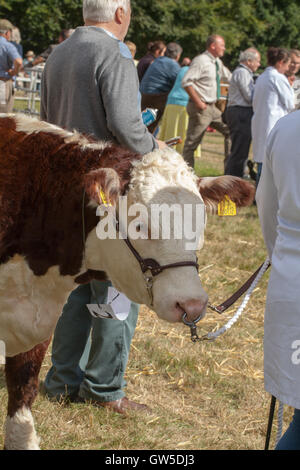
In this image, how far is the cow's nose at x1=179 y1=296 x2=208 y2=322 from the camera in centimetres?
222

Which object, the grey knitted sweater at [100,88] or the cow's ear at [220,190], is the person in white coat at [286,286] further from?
the grey knitted sweater at [100,88]

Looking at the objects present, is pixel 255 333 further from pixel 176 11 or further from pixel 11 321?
pixel 176 11

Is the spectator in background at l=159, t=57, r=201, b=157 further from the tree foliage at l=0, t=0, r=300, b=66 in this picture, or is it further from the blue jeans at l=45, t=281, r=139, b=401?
the tree foliage at l=0, t=0, r=300, b=66

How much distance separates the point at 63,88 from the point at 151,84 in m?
6.82

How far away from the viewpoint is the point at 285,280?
2121 mm

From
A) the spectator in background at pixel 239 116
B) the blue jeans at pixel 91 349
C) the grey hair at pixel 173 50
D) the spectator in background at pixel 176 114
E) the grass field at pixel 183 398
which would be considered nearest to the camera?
the grass field at pixel 183 398

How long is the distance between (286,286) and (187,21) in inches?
1525

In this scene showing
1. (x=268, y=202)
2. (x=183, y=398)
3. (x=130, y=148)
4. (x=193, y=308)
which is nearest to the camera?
(x=193, y=308)

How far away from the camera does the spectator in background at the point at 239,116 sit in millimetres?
9414

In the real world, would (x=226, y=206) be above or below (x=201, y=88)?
above

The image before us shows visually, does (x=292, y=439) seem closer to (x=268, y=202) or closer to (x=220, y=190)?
(x=268, y=202)

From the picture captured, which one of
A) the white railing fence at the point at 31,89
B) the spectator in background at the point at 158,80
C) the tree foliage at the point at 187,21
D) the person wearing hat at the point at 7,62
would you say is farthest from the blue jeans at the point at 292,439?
the tree foliage at the point at 187,21

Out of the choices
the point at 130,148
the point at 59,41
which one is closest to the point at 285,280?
the point at 130,148

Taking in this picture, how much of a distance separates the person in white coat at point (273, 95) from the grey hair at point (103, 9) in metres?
4.80
